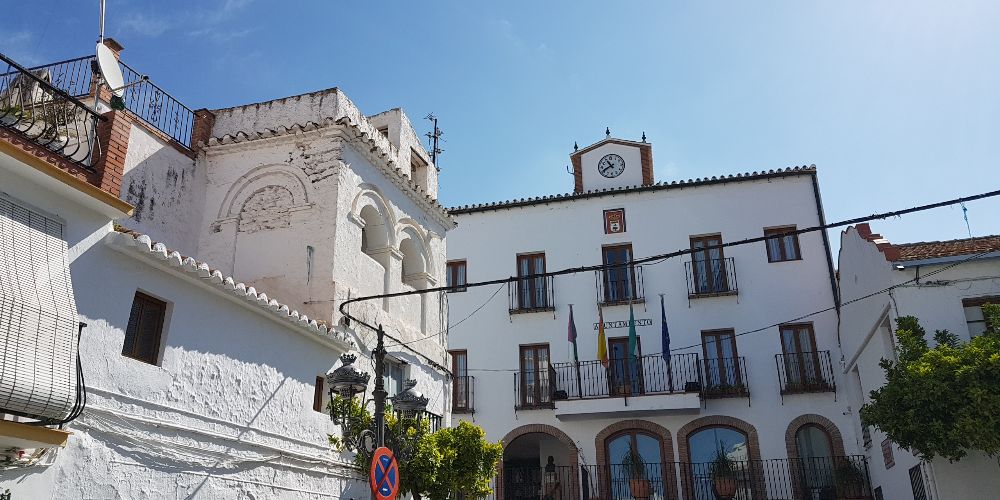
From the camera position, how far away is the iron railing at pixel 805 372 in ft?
67.3

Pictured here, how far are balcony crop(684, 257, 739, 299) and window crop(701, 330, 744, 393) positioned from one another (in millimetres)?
1118

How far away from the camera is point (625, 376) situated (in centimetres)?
2184

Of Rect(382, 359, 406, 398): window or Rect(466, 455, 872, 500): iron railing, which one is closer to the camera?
Rect(382, 359, 406, 398): window

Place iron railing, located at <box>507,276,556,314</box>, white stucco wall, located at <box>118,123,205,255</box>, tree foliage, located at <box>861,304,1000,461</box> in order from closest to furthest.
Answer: tree foliage, located at <box>861,304,1000,461</box> → white stucco wall, located at <box>118,123,205,255</box> → iron railing, located at <box>507,276,556,314</box>

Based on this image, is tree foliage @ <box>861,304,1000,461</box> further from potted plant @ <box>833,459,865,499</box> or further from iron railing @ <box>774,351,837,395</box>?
iron railing @ <box>774,351,837,395</box>

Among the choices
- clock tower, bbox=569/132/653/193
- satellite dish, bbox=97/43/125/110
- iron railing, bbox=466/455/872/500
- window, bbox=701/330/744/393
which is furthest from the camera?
clock tower, bbox=569/132/653/193

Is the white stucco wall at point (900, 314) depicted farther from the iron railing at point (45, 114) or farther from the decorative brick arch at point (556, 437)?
the iron railing at point (45, 114)

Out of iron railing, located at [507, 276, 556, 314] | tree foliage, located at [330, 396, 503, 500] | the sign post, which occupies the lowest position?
the sign post

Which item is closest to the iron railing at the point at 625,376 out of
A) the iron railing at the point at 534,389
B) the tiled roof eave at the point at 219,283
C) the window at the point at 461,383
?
the iron railing at the point at 534,389

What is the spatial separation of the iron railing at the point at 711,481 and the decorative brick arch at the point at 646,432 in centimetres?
3

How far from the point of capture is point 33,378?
695cm

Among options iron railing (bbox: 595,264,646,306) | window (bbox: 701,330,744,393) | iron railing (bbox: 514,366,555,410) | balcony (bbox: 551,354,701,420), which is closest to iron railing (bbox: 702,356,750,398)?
window (bbox: 701,330,744,393)

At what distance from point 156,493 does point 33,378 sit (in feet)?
7.52

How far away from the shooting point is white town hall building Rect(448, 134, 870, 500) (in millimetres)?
20547
